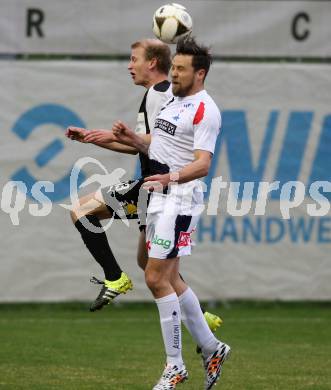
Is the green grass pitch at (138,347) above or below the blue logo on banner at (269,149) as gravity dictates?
below

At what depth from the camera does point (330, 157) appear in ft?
42.4

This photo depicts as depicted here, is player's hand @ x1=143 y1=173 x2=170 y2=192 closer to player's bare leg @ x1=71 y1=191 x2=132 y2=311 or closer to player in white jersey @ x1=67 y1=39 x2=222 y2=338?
player in white jersey @ x1=67 y1=39 x2=222 y2=338

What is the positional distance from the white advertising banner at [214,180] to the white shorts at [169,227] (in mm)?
4850

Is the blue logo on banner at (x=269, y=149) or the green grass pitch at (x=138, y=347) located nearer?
the green grass pitch at (x=138, y=347)

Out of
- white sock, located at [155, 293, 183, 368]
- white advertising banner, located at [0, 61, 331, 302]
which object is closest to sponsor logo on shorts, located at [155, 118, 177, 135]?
white sock, located at [155, 293, 183, 368]

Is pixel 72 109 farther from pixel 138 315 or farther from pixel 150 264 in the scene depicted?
pixel 150 264

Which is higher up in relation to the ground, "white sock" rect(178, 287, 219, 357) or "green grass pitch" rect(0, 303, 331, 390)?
"white sock" rect(178, 287, 219, 357)

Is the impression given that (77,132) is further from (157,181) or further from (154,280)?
(154,280)

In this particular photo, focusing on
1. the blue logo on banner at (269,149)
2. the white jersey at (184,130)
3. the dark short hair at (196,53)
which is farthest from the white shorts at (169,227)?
the blue logo on banner at (269,149)

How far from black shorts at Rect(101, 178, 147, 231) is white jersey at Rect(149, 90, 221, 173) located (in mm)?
537

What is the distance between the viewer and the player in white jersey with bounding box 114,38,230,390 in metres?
7.22

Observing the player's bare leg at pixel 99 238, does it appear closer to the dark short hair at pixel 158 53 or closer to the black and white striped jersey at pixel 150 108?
the black and white striped jersey at pixel 150 108

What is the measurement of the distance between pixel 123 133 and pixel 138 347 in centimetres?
317

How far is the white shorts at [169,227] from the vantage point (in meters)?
7.25
